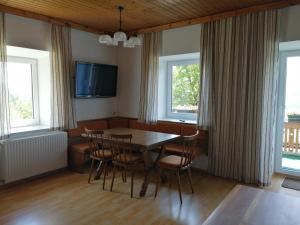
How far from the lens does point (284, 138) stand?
4059 millimetres

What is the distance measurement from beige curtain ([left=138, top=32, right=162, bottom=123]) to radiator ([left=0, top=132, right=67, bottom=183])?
1584 mm

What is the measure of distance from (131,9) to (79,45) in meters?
1.43

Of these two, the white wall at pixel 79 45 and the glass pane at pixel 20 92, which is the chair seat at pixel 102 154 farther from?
the glass pane at pixel 20 92

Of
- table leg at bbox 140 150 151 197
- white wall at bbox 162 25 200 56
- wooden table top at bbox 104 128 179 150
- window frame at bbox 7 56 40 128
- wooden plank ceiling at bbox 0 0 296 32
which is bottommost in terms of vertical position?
table leg at bbox 140 150 151 197

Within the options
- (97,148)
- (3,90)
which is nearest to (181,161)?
(97,148)

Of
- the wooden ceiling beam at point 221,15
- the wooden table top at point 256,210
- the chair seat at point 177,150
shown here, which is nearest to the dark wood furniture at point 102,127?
the chair seat at point 177,150

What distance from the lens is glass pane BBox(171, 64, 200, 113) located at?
458 centimetres

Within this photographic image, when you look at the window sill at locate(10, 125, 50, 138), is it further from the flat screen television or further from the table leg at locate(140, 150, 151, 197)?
the table leg at locate(140, 150, 151, 197)

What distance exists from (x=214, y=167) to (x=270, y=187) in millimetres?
873

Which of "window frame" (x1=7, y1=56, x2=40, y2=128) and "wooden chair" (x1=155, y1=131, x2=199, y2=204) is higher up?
"window frame" (x1=7, y1=56, x2=40, y2=128)

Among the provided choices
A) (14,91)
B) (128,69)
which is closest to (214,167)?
(128,69)

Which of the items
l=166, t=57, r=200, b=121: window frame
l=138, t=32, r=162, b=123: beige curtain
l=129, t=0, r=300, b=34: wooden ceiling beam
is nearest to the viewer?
l=129, t=0, r=300, b=34: wooden ceiling beam

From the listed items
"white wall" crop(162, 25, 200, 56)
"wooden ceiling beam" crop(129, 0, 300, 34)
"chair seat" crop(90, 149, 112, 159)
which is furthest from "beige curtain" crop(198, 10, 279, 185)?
"chair seat" crop(90, 149, 112, 159)

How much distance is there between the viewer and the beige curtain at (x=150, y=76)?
178 inches
